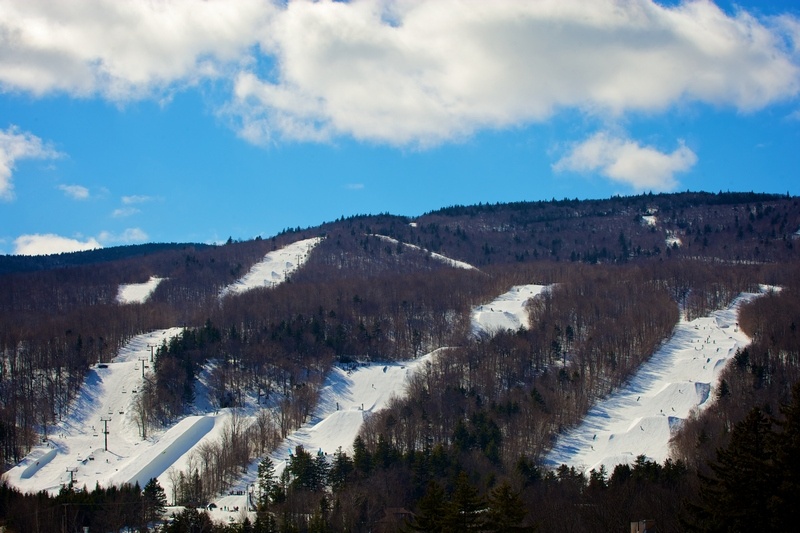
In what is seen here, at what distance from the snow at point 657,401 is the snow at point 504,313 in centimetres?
2529

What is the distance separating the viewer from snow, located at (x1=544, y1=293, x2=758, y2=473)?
99562 mm

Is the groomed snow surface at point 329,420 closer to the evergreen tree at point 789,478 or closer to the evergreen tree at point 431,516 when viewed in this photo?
the evergreen tree at point 431,516

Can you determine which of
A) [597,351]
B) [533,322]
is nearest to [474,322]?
[533,322]

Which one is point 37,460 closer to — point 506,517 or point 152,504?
point 152,504

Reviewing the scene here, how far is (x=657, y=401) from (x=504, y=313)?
152ft

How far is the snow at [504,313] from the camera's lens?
494ft

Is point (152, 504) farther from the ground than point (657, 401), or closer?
closer

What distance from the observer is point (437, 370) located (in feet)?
415

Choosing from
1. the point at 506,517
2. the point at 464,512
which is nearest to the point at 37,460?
the point at 464,512

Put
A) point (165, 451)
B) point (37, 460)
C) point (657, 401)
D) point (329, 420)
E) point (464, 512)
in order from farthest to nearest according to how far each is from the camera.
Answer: point (657, 401), point (329, 420), point (37, 460), point (165, 451), point (464, 512)

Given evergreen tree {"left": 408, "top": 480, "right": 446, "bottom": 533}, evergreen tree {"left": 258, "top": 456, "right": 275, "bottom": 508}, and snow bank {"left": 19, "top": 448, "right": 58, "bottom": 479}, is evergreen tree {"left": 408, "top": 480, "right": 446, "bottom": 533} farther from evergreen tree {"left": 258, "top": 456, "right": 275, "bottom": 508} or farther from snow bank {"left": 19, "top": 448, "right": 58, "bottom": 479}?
snow bank {"left": 19, "top": 448, "right": 58, "bottom": 479}

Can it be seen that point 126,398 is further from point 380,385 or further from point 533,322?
point 533,322

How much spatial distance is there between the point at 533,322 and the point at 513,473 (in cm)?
6478

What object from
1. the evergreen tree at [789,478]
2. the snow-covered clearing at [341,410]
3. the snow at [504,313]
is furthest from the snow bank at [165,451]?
the evergreen tree at [789,478]
